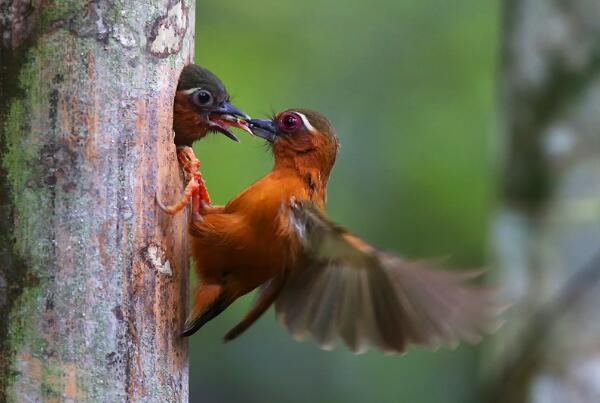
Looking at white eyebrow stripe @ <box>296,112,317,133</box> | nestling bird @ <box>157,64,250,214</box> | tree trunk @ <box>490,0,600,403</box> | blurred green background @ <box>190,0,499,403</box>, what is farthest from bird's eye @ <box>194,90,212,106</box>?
blurred green background @ <box>190,0,499,403</box>

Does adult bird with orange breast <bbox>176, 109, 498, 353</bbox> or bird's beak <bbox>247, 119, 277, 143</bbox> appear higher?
bird's beak <bbox>247, 119, 277, 143</bbox>

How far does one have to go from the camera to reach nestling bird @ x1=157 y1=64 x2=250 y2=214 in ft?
14.0

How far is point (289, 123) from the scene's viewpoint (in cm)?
502

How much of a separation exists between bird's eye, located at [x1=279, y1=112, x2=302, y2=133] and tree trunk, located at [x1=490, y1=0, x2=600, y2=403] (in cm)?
122

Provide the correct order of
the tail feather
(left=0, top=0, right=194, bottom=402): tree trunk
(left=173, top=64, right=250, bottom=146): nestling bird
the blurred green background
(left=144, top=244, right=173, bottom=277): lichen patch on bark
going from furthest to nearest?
the blurred green background, (left=173, top=64, right=250, bottom=146): nestling bird, the tail feather, (left=144, top=244, right=173, bottom=277): lichen patch on bark, (left=0, top=0, right=194, bottom=402): tree trunk

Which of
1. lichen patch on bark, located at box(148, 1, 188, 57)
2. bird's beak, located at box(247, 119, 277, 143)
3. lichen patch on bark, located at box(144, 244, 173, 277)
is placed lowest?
Result: lichen patch on bark, located at box(144, 244, 173, 277)

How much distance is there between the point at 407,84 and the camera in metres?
9.87

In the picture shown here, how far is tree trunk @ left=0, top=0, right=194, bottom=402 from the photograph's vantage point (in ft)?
12.0

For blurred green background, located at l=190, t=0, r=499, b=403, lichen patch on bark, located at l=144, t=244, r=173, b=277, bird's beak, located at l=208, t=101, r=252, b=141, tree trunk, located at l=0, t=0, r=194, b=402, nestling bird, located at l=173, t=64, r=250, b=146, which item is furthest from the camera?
blurred green background, located at l=190, t=0, r=499, b=403

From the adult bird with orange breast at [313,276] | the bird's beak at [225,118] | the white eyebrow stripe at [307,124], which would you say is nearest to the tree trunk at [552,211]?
the adult bird with orange breast at [313,276]

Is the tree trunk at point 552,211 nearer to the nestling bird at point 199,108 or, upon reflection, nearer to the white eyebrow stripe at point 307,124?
the white eyebrow stripe at point 307,124

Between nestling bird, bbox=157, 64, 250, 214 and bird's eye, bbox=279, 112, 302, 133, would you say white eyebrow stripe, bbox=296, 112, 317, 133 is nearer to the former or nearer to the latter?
bird's eye, bbox=279, 112, 302, 133

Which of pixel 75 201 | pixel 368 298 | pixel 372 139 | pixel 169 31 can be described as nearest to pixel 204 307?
pixel 368 298

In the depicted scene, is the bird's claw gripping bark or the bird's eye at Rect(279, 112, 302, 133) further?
the bird's eye at Rect(279, 112, 302, 133)
